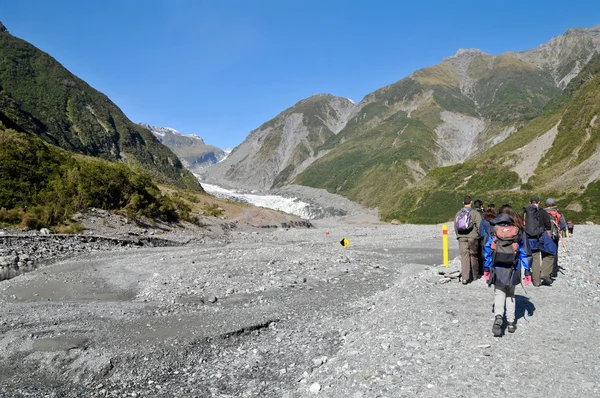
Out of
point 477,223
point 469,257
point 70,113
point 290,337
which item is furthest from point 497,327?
point 70,113

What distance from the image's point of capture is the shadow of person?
922cm

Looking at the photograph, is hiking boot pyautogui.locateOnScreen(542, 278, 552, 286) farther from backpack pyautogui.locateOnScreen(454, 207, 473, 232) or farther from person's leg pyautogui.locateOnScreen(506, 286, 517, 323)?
person's leg pyautogui.locateOnScreen(506, 286, 517, 323)

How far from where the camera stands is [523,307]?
32.2 feet

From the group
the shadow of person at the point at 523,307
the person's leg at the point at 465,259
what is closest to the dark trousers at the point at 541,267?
the person's leg at the point at 465,259

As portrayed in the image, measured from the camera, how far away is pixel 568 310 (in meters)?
9.44

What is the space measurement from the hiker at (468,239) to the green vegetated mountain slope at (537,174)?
49.4m

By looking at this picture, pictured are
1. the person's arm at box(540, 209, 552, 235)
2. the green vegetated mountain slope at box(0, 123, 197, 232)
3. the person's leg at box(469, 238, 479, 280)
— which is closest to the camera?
the person's arm at box(540, 209, 552, 235)

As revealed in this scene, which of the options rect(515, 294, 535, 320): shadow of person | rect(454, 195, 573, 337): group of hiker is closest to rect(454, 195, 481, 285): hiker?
rect(454, 195, 573, 337): group of hiker

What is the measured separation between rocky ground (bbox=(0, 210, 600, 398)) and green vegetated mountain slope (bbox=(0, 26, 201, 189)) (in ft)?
287

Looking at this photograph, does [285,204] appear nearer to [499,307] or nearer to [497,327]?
[499,307]

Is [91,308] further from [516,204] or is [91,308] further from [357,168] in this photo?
[357,168]

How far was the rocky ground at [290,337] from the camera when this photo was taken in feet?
21.6

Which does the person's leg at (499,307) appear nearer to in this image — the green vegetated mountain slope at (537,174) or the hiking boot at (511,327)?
the hiking boot at (511,327)

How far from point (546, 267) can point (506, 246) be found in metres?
5.94
